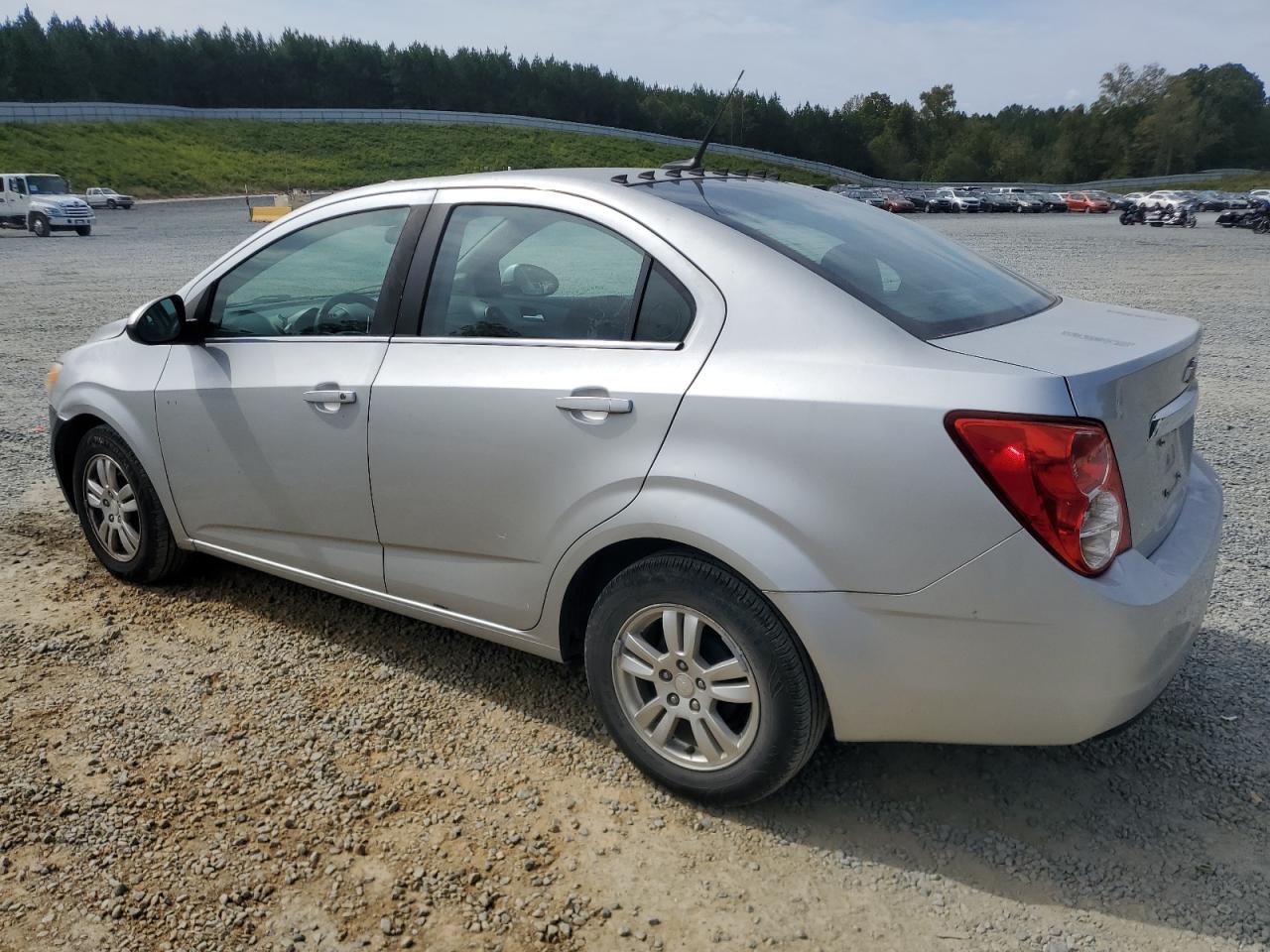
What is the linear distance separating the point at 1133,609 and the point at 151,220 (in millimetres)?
42105

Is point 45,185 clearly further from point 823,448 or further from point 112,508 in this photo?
point 823,448

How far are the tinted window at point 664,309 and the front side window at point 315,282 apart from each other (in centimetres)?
106

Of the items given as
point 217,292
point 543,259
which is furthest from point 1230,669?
point 217,292

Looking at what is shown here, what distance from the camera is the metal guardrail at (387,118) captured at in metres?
62.0

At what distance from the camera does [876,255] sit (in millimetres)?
3057

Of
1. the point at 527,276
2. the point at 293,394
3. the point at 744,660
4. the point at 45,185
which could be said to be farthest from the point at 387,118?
the point at 744,660

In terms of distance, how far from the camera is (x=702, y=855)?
2664 mm

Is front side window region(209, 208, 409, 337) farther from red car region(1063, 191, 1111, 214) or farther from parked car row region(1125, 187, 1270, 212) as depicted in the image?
red car region(1063, 191, 1111, 214)

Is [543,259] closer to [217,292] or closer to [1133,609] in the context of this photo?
[217,292]

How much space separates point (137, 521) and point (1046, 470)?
3.63m

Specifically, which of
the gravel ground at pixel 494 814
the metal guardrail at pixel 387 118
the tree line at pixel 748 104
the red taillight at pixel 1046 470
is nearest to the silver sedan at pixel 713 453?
the red taillight at pixel 1046 470

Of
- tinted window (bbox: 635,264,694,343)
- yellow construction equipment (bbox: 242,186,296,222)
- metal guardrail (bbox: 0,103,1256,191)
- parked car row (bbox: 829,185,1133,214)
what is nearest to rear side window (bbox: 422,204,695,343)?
tinted window (bbox: 635,264,694,343)

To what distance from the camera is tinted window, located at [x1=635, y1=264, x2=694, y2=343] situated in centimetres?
273

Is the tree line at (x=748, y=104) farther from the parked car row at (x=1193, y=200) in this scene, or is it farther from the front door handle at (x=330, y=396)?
the front door handle at (x=330, y=396)
